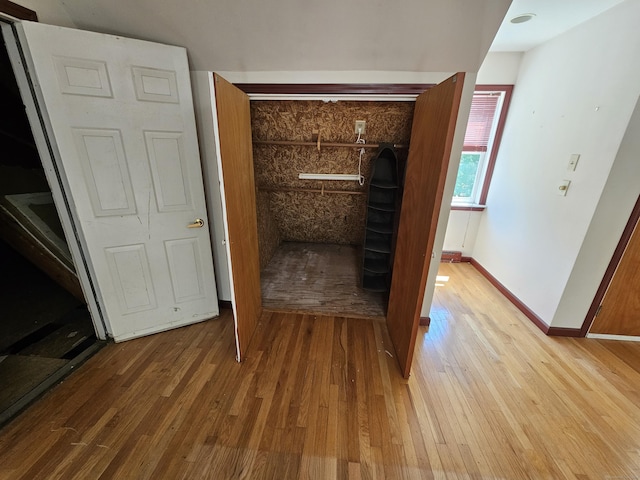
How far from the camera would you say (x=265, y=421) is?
1.44m

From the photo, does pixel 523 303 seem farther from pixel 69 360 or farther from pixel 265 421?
pixel 69 360

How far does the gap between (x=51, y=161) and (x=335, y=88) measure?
1918mm

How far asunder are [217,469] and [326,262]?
2479 mm

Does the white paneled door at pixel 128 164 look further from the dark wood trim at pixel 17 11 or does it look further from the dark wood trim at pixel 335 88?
the dark wood trim at pixel 335 88

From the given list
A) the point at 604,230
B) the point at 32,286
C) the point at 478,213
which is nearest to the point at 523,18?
the point at 604,230

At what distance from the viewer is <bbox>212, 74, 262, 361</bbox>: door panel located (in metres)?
1.40

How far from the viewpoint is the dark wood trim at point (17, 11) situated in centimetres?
128

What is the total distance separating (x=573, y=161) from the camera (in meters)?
2.07

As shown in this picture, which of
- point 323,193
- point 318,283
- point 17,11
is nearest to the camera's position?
point 17,11

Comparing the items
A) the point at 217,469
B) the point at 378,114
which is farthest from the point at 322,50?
the point at 217,469

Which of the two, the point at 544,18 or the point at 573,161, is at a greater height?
the point at 544,18

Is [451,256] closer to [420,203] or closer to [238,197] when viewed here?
[420,203]

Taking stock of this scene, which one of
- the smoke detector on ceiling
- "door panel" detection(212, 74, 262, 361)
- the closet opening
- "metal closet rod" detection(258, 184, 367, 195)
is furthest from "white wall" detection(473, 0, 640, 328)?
the closet opening

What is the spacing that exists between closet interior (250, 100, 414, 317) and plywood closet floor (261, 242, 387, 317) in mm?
10
